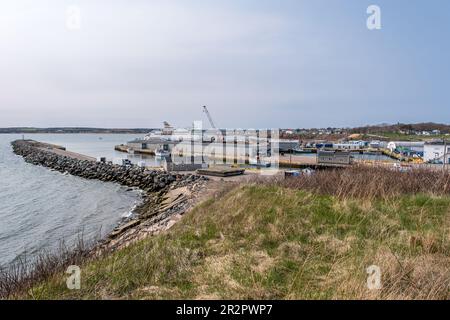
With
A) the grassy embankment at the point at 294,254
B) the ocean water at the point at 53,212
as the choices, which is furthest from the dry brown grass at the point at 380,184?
the ocean water at the point at 53,212

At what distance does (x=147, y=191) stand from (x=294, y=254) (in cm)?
2610

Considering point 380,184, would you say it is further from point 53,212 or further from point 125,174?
point 125,174

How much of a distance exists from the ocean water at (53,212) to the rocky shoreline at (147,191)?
1.08 metres

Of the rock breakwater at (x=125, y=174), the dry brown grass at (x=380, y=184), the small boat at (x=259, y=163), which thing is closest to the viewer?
the dry brown grass at (x=380, y=184)

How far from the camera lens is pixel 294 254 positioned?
5.67 m

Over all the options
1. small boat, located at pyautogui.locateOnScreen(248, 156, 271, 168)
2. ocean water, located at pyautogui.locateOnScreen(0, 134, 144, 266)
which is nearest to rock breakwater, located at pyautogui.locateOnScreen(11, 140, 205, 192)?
ocean water, located at pyautogui.locateOnScreen(0, 134, 144, 266)

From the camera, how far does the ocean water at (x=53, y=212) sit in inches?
594

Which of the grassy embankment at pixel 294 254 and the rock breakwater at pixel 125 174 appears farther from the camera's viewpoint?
the rock breakwater at pixel 125 174

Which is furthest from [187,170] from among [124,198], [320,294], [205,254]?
[320,294]

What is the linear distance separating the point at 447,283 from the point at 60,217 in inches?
812

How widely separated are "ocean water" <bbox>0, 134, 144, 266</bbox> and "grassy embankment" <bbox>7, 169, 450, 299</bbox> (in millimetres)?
4696

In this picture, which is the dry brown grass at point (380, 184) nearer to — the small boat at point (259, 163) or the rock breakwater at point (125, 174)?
the rock breakwater at point (125, 174)

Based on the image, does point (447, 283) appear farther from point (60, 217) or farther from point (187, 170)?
point (187, 170)
